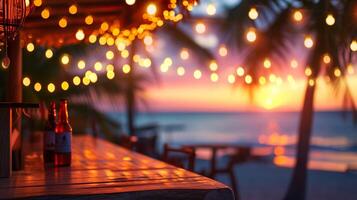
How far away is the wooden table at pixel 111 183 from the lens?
1699mm

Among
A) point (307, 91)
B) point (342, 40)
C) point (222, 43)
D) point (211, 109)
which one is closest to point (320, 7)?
point (342, 40)

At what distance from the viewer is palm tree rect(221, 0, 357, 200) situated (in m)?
4.92

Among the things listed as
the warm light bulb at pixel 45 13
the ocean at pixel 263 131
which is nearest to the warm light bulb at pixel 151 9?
the warm light bulb at pixel 45 13

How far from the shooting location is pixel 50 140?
2357 mm

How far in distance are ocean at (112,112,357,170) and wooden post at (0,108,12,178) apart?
10948 millimetres

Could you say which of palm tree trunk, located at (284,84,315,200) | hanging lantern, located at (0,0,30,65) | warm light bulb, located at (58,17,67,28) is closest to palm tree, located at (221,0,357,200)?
palm tree trunk, located at (284,84,315,200)

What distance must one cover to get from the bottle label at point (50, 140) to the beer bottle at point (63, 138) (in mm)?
30

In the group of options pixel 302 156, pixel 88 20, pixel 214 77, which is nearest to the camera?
pixel 88 20

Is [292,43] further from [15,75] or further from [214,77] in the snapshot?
[15,75]

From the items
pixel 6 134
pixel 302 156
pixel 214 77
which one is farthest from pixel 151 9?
pixel 302 156

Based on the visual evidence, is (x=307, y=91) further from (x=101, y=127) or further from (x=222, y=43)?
(x=101, y=127)

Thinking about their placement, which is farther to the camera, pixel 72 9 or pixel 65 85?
pixel 65 85

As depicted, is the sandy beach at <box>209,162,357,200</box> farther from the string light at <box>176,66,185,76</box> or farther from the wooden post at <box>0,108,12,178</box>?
the wooden post at <box>0,108,12,178</box>

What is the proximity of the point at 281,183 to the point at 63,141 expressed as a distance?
21.8 feet
